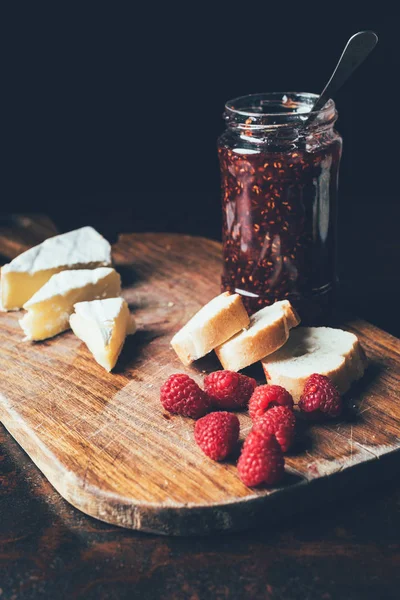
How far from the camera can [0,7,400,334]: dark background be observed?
11.0 ft

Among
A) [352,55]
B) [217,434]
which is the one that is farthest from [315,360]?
[352,55]

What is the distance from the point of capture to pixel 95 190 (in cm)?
384

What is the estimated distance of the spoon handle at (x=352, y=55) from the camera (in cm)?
210

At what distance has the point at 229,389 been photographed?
2010 mm

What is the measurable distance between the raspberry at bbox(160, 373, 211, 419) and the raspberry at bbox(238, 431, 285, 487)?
0.82 feet

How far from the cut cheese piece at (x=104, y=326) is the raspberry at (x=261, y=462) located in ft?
2.06

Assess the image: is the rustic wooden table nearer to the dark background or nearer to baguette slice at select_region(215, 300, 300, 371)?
baguette slice at select_region(215, 300, 300, 371)

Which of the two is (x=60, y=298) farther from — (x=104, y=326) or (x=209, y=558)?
(x=209, y=558)

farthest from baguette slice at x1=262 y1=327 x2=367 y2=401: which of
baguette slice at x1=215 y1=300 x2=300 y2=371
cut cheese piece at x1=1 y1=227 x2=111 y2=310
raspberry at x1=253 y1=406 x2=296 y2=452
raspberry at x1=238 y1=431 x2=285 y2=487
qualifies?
cut cheese piece at x1=1 y1=227 x2=111 y2=310

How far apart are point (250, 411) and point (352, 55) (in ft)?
3.25

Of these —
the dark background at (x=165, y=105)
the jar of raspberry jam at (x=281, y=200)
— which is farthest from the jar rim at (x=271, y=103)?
the dark background at (x=165, y=105)

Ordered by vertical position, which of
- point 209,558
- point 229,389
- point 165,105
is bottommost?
point 209,558

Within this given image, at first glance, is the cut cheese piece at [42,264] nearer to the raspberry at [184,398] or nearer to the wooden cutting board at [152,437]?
the wooden cutting board at [152,437]

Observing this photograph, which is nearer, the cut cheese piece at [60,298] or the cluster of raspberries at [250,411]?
the cluster of raspberries at [250,411]
